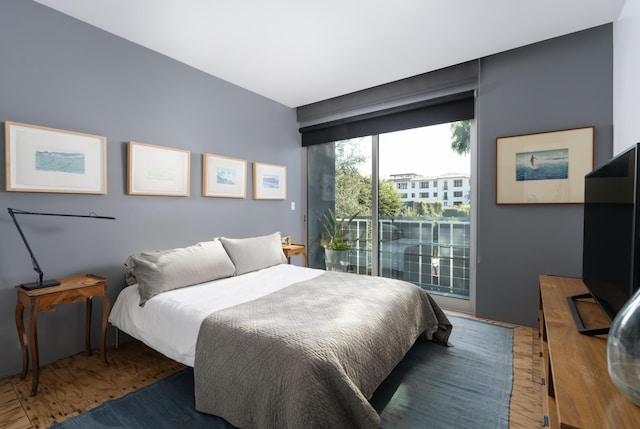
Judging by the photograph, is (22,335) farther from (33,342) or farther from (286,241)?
(286,241)

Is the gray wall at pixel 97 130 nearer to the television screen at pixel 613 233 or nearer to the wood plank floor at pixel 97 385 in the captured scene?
the wood plank floor at pixel 97 385

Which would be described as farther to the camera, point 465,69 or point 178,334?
point 465,69

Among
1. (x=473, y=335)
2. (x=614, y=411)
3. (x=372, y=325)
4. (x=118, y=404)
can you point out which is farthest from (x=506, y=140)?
(x=118, y=404)

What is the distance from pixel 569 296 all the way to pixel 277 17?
2857 millimetres

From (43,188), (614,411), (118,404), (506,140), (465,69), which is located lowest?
(118,404)

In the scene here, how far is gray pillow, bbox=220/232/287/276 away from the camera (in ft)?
9.47

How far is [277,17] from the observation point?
7.50 ft

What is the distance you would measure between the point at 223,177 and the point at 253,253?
1.00 metres

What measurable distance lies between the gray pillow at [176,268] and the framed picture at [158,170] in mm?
654

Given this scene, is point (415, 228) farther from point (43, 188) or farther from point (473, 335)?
point (43, 188)

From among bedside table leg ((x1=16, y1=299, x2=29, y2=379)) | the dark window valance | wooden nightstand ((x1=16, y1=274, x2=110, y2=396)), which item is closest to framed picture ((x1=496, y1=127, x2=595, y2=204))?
the dark window valance

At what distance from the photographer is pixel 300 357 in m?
1.34

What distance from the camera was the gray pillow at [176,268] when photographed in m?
2.19

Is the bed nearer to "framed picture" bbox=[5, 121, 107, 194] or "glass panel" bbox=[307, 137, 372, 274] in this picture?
"framed picture" bbox=[5, 121, 107, 194]
